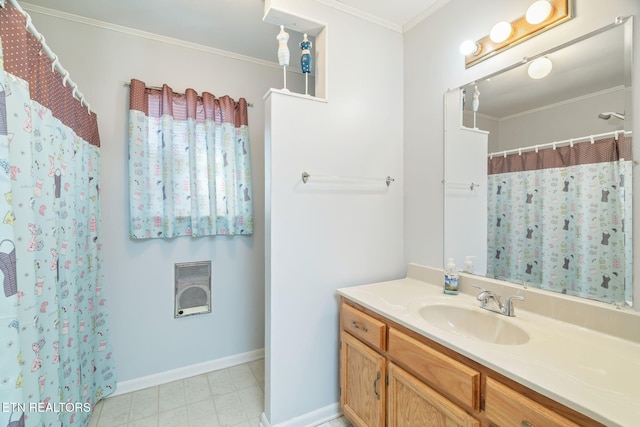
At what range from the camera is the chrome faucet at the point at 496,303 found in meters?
1.25

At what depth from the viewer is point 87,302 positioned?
5.59 ft

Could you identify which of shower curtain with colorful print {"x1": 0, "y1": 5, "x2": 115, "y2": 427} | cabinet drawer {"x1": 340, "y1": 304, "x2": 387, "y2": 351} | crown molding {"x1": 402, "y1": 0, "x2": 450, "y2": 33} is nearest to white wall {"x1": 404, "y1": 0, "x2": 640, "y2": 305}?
crown molding {"x1": 402, "y1": 0, "x2": 450, "y2": 33}

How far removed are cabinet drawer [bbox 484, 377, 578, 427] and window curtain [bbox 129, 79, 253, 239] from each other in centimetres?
194

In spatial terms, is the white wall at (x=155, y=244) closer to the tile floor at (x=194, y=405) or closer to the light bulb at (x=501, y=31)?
the tile floor at (x=194, y=405)

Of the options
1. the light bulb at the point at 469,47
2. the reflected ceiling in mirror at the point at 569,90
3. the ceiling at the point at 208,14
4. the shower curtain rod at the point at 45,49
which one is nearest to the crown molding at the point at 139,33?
the ceiling at the point at 208,14

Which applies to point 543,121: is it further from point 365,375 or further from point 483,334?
point 365,375

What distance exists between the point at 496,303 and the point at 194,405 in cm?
198

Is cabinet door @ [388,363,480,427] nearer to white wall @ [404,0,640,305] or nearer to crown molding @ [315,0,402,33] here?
white wall @ [404,0,640,305]

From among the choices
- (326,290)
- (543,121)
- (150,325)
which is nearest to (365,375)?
(326,290)

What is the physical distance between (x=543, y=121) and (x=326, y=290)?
141cm

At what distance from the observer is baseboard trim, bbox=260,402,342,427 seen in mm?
1638

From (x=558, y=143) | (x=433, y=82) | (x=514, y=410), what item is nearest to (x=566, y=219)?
(x=558, y=143)

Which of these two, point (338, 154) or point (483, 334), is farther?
point (338, 154)

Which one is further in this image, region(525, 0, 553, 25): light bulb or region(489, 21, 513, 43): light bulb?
region(489, 21, 513, 43): light bulb
